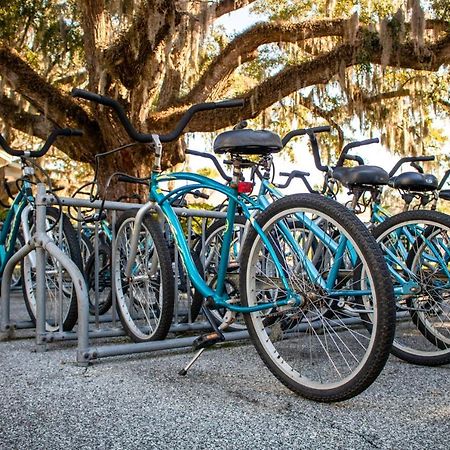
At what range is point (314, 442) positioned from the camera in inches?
70.6

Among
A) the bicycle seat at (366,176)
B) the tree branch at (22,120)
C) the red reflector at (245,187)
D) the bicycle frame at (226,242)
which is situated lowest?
the bicycle frame at (226,242)

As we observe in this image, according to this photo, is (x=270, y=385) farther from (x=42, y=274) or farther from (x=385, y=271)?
(x=42, y=274)

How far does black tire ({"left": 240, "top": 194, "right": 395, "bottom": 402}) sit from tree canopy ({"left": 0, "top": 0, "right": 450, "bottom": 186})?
7.25 m

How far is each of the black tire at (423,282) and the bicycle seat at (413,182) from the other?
1.39 feet

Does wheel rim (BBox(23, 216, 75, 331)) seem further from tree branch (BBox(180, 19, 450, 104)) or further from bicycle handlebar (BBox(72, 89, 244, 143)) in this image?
tree branch (BBox(180, 19, 450, 104))

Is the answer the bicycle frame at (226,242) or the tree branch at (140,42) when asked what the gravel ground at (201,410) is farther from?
the tree branch at (140,42)

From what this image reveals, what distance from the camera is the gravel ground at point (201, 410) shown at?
1.81 meters

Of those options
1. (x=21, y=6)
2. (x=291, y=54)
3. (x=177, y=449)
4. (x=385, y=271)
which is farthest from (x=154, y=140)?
(x=291, y=54)

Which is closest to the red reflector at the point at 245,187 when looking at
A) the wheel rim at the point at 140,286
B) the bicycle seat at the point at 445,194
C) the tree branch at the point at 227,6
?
the wheel rim at the point at 140,286

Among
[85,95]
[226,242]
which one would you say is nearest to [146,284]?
[226,242]

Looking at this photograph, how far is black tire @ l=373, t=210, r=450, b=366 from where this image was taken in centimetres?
301

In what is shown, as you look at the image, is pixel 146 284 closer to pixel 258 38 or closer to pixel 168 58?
pixel 168 58

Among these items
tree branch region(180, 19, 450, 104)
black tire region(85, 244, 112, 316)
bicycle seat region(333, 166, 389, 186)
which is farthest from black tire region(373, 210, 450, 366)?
tree branch region(180, 19, 450, 104)

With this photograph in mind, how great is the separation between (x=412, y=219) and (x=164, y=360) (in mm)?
1431
